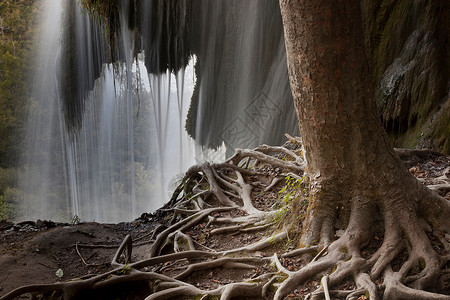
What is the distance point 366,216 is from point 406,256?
389mm

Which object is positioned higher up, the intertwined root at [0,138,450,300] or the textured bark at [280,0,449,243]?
the textured bark at [280,0,449,243]

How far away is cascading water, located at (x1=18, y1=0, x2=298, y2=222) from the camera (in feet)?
32.9

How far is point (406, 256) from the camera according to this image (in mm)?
2695

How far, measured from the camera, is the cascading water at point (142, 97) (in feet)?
32.9

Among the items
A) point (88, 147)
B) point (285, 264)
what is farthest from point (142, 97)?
point (285, 264)

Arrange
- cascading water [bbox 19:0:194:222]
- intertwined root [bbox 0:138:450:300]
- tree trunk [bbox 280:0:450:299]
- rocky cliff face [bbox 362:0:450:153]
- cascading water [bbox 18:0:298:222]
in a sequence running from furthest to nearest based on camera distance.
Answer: cascading water [bbox 19:0:194:222] < cascading water [bbox 18:0:298:222] < rocky cliff face [bbox 362:0:450:153] < tree trunk [bbox 280:0:450:299] < intertwined root [bbox 0:138:450:300]

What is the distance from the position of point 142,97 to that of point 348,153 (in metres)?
20.8

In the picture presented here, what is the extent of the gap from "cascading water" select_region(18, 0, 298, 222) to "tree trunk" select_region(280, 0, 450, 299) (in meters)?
5.73

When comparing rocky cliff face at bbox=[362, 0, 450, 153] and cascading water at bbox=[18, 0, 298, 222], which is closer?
rocky cliff face at bbox=[362, 0, 450, 153]

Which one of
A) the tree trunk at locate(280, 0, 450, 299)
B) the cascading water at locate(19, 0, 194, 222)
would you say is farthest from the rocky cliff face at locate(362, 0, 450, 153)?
the cascading water at locate(19, 0, 194, 222)

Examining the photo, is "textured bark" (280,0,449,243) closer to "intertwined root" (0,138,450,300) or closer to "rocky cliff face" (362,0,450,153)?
"intertwined root" (0,138,450,300)

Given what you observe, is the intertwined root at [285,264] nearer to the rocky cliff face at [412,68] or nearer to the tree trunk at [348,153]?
the tree trunk at [348,153]

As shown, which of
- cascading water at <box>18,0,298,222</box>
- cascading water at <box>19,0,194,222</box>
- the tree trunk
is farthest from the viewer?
cascading water at <box>19,0,194,222</box>

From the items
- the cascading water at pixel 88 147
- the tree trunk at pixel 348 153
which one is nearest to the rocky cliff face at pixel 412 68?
the tree trunk at pixel 348 153
